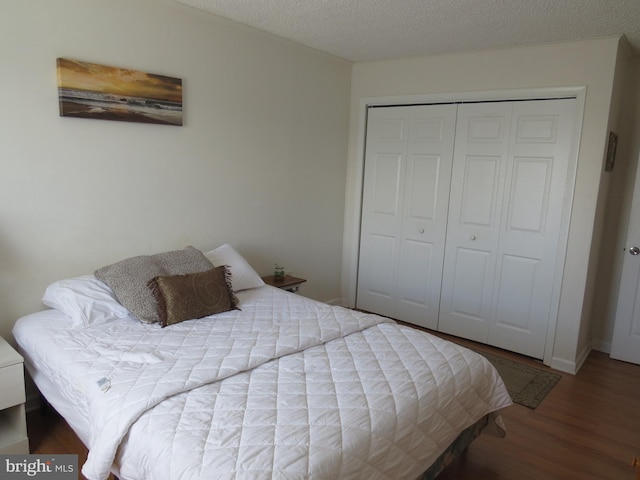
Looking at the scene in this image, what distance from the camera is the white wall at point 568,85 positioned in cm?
307

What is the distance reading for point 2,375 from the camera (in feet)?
6.53

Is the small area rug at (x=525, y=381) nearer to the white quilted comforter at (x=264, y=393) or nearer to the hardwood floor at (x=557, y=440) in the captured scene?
the hardwood floor at (x=557, y=440)

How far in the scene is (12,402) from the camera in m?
2.03

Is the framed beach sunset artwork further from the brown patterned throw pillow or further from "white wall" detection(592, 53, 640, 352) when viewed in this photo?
"white wall" detection(592, 53, 640, 352)

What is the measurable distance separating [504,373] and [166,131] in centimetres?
282

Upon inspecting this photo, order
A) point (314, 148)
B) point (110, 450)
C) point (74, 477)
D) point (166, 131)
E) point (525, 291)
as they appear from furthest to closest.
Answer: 1. point (314, 148)
2. point (525, 291)
3. point (166, 131)
4. point (74, 477)
5. point (110, 450)

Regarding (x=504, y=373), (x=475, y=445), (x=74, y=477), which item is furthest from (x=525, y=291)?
(x=74, y=477)

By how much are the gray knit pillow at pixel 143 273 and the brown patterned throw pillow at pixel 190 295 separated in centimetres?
5

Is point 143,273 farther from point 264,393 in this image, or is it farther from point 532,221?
point 532,221

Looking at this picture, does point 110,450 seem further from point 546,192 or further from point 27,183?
point 546,192

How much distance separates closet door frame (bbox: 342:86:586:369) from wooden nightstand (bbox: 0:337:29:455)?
2.88m

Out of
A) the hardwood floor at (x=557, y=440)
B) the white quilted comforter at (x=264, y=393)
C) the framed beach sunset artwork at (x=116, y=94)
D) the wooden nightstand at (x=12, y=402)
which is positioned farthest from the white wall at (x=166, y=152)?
the hardwood floor at (x=557, y=440)

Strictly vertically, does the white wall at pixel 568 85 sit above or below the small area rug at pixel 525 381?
above

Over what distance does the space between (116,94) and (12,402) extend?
5.44 ft
